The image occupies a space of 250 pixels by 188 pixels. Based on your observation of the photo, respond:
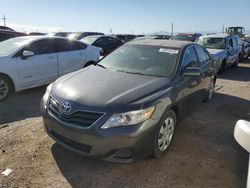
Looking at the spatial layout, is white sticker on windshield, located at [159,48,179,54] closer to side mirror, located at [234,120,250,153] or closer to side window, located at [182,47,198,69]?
side window, located at [182,47,198,69]

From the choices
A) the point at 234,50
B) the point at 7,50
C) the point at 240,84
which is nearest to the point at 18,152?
the point at 7,50

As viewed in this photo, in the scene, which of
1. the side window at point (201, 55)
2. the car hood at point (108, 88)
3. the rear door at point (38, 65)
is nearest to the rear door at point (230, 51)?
the side window at point (201, 55)

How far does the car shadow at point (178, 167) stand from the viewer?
10.2 feet

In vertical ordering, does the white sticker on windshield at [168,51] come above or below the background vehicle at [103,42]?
above

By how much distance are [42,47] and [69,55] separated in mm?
895

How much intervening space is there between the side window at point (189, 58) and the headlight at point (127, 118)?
60.2 inches

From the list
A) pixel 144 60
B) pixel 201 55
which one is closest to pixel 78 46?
pixel 201 55

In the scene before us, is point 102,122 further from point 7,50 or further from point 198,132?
point 7,50

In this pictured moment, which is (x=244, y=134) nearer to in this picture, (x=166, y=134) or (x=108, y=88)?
(x=166, y=134)

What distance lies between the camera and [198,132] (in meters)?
4.54

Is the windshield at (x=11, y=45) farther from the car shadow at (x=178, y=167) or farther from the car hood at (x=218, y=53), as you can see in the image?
the car hood at (x=218, y=53)

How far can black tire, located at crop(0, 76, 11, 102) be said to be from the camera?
590 cm

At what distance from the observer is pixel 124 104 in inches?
119

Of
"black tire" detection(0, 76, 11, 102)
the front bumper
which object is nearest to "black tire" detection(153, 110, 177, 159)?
the front bumper
